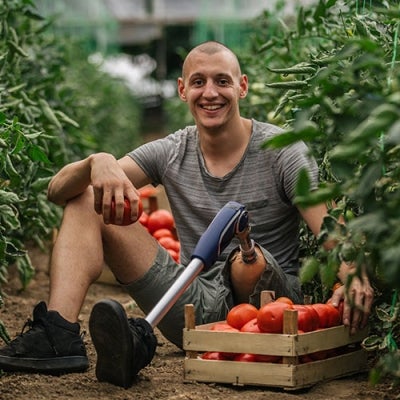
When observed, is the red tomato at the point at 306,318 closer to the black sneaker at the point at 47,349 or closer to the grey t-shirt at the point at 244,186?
the grey t-shirt at the point at 244,186

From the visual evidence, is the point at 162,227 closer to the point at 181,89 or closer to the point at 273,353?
the point at 181,89

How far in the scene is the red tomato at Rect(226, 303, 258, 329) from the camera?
3.85 meters

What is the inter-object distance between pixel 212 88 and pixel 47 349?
1.35 metres

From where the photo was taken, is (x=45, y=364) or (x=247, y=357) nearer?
(x=247, y=357)

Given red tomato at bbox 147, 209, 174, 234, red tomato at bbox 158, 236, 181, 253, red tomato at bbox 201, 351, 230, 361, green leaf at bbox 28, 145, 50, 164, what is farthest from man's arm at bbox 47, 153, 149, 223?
red tomato at bbox 147, 209, 174, 234

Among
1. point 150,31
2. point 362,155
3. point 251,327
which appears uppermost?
point 150,31

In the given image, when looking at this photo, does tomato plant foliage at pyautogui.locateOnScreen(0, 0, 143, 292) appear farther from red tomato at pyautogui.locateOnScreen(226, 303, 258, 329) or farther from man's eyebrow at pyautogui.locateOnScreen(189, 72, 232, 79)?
red tomato at pyautogui.locateOnScreen(226, 303, 258, 329)

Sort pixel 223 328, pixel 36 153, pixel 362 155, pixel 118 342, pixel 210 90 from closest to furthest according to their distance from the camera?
pixel 362 155 → pixel 118 342 → pixel 223 328 → pixel 36 153 → pixel 210 90

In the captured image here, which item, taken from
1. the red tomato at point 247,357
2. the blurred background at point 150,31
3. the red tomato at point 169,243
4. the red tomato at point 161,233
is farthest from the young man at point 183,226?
the blurred background at point 150,31

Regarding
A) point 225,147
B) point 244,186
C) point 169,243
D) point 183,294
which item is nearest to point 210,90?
point 225,147

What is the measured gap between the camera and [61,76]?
24.1 feet

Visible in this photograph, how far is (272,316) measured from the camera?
3.67 metres

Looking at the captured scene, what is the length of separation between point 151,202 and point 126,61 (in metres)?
21.8

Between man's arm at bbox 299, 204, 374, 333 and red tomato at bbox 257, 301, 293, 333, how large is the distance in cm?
24
